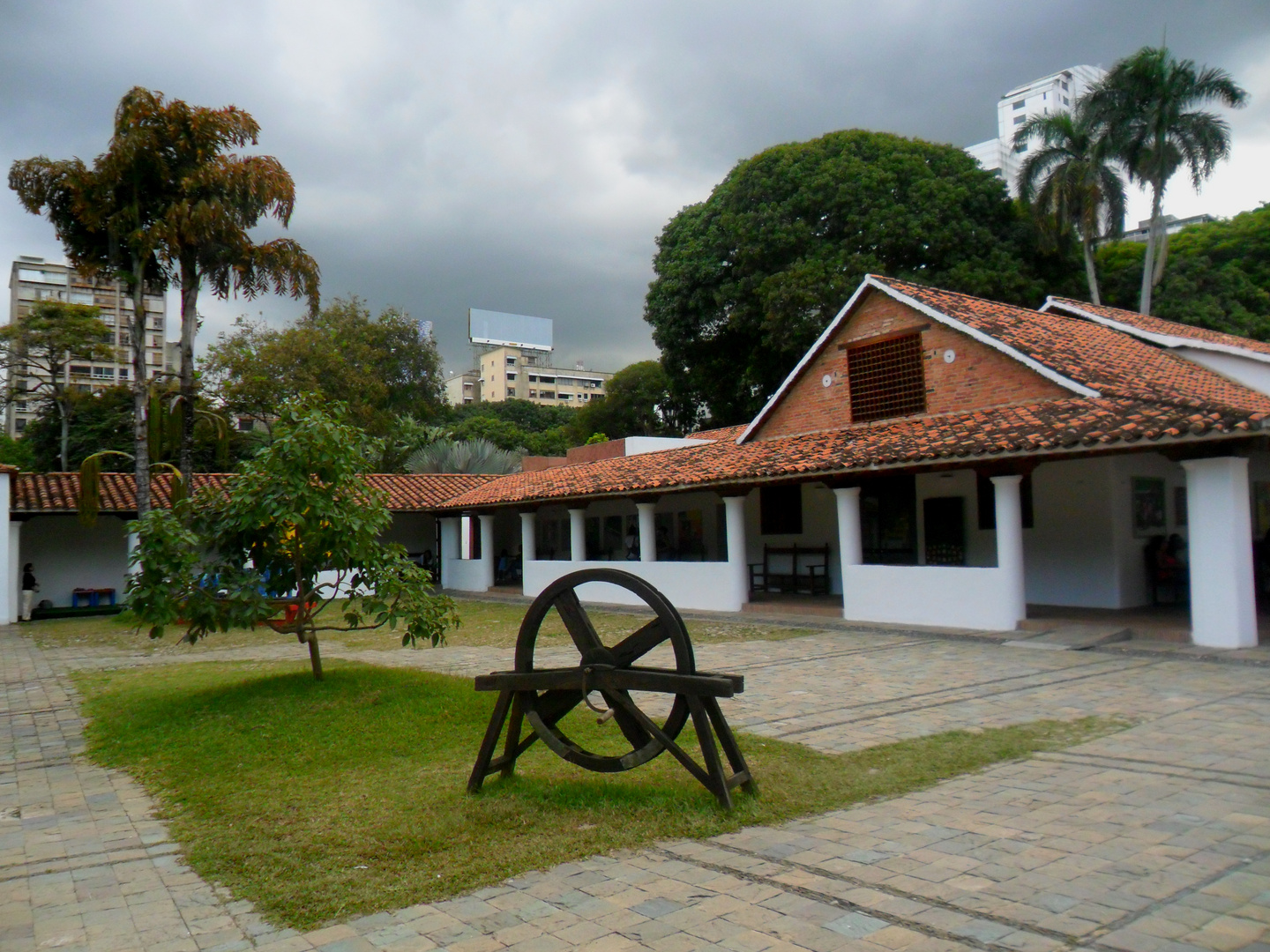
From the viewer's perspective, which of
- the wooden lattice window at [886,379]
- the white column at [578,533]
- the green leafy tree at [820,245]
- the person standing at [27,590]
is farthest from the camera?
the green leafy tree at [820,245]

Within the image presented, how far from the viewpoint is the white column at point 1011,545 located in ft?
41.6

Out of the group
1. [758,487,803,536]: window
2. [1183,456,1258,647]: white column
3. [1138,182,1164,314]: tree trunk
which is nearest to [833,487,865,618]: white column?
[758,487,803,536]: window

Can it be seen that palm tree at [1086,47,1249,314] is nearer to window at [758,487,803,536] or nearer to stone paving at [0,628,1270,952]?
window at [758,487,803,536]

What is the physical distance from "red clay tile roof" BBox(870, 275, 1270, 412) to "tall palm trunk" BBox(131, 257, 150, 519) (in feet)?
50.8

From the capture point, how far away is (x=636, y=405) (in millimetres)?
49844

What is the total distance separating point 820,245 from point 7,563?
24.0 metres

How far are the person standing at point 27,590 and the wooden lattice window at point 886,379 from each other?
64.5 ft

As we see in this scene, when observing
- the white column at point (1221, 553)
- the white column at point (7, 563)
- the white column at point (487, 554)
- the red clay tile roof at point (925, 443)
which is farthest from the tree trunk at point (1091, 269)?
the white column at point (7, 563)

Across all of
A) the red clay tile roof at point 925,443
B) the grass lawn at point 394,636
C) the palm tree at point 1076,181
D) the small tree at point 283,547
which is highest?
the palm tree at point 1076,181

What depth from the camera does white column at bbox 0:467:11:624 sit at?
2080 centimetres

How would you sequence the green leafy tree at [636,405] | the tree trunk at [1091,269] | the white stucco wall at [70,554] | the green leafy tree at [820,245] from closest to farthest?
the white stucco wall at [70,554] → the green leafy tree at [820,245] → the tree trunk at [1091,269] → the green leafy tree at [636,405]

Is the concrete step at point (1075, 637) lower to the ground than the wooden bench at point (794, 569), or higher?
lower

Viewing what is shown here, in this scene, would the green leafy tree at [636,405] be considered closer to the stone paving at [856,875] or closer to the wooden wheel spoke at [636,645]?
the stone paving at [856,875]

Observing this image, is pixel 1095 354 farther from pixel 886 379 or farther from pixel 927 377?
pixel 886 379
